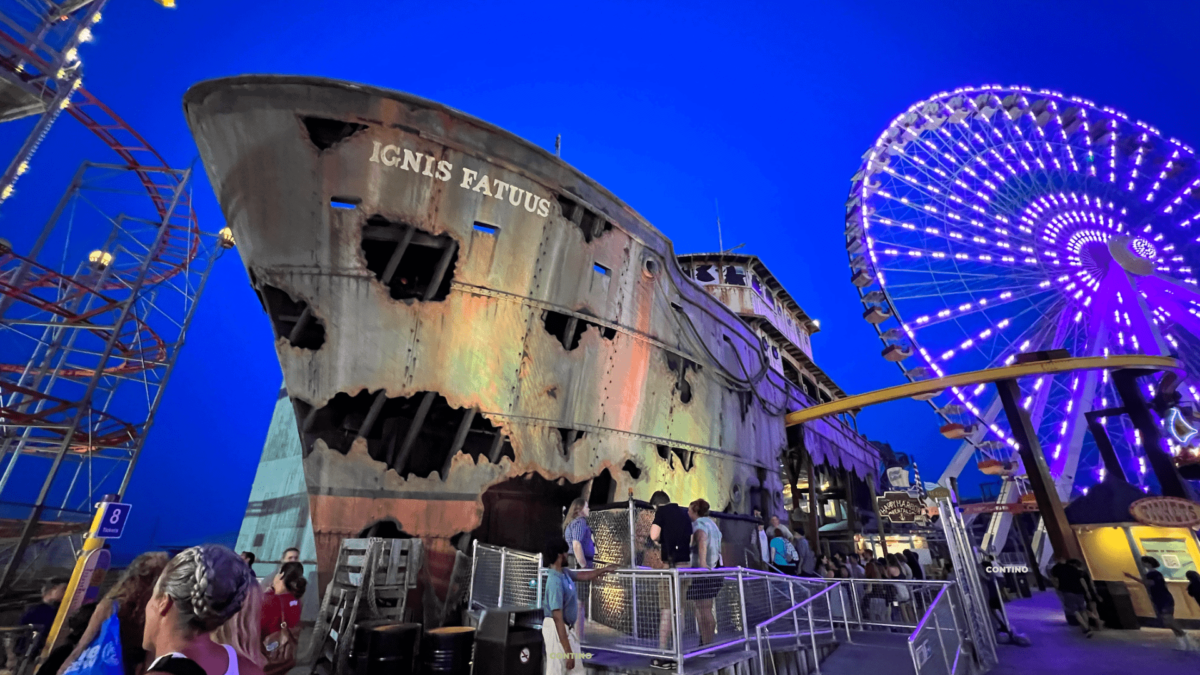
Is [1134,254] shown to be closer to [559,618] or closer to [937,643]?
[937,643]

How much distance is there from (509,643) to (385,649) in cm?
142

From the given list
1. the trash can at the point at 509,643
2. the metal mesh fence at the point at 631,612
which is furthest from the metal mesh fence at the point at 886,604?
the trash can at the point at 509,643

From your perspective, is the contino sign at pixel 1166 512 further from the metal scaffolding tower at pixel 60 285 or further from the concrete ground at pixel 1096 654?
the metal scaffolding tower at pixel 60 285

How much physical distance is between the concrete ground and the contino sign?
220 centimetres

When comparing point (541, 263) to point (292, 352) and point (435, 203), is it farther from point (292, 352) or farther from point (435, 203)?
point (292, 352)

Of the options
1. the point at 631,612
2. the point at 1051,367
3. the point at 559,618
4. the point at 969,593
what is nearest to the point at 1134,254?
the point at 1051,367

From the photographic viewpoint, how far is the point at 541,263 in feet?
33.0

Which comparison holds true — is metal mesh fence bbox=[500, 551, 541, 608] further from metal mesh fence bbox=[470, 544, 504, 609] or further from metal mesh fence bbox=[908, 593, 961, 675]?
metal mesh fence bbox=[908, 593, 961, 675]

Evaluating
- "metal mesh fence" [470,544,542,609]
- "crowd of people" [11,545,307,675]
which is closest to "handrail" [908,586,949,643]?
"metal mesh fence" [470,544,542,609]

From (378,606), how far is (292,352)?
4.06m

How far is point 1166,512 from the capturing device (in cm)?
1151

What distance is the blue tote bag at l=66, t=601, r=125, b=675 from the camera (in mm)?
1968

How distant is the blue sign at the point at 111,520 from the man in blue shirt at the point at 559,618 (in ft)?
17.5

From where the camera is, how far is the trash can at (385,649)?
599cm
